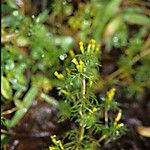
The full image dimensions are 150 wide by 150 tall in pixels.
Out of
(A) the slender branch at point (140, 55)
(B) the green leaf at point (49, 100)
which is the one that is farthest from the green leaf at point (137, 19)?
(B) the green leaf at point (49, 100)

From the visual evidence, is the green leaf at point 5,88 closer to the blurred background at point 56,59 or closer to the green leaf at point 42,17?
the blurred background at point 56,59

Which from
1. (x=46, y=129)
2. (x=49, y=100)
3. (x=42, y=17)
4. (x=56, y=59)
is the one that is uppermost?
(x=42, y=17)

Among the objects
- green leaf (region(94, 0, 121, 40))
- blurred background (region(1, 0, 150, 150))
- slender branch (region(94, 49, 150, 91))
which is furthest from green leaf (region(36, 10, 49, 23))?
slender branch (region(94, 49, 150, 91))

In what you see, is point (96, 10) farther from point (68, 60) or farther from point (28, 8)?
point (68, 60)

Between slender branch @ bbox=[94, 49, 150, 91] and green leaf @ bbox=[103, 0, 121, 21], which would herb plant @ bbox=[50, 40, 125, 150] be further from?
Result: green leaf @ bbox=[103, 0, 121, 21]

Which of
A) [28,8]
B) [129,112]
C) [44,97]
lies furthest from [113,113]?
[28,8]

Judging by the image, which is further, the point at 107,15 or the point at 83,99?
the point at 107,15

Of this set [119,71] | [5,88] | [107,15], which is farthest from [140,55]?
[5,88]

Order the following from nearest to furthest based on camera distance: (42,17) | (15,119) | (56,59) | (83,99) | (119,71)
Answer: (83,99), (56,59), (15,119), (42,17), (119,71)

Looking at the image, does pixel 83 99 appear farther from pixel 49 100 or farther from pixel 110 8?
pixel 110 8
